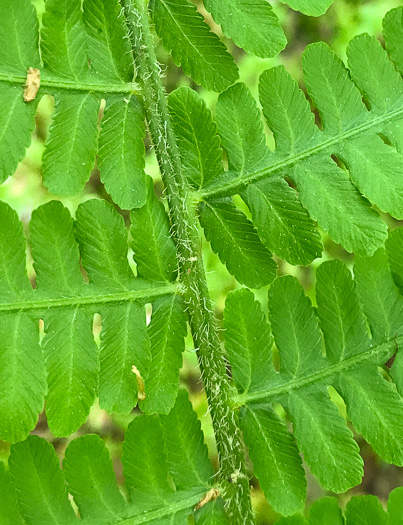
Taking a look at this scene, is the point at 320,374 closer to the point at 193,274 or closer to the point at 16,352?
the point at 193,274

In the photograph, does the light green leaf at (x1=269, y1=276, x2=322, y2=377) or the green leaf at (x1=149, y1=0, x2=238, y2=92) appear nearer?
the green leaf at (x1=149, y1=0, x2=238, y2=92)

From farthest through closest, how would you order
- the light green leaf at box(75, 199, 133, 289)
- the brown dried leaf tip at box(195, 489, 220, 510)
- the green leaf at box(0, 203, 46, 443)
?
the brown dried leaf tip at box(195, 489, 220, 510)
the light green leaf at box(75, 199, 133, 289)
the green leaf at box(0, 203, 46, 443)

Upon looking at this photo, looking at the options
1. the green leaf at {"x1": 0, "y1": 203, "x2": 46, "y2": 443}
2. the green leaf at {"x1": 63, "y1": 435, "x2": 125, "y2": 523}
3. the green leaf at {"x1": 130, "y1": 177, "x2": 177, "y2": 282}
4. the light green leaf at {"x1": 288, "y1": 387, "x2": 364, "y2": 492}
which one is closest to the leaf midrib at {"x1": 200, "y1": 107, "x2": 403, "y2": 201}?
the green leaf at {"x1": 130, "y1": 177, "x2": 177, "y2": 282}

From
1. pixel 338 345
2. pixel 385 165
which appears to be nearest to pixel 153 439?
pixel 338 345

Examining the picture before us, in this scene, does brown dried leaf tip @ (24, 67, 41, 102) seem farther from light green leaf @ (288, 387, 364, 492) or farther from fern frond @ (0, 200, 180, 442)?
light green leaf @ (288, 387, 364, 492)

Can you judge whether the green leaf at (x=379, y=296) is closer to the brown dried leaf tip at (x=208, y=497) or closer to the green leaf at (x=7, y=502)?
the brown dried leaf tip at (x=208, y=497)

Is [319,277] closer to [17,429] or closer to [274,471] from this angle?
[274,471]

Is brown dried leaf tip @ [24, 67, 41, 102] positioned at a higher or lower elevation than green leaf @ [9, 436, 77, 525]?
higher

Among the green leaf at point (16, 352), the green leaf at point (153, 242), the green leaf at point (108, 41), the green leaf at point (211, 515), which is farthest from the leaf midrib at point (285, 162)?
the green leaf at point (211, 515)
